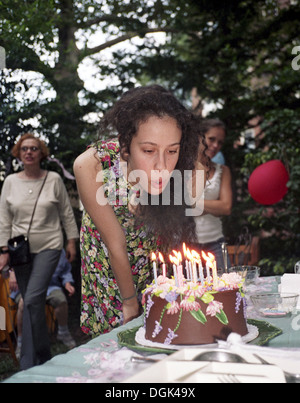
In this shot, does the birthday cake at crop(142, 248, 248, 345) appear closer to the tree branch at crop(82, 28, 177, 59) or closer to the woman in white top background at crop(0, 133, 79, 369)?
the woman in white top background at crop(0, 133, 79, 369)

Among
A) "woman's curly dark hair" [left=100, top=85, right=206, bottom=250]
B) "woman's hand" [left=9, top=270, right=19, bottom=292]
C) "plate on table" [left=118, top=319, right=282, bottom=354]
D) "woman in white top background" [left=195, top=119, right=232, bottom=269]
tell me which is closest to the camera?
"plate on table" [left=118, top=319, right=282, bottom=354]

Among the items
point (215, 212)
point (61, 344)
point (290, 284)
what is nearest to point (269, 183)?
point (215, 212)

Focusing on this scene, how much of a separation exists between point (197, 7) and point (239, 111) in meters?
1.48

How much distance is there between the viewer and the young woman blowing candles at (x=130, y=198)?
1648mm

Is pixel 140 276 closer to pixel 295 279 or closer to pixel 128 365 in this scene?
pixel 295 279

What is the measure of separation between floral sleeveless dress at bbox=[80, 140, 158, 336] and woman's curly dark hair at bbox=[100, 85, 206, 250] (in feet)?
0.16

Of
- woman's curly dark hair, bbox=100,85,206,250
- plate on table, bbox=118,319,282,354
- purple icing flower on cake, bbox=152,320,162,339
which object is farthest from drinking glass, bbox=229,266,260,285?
purple icing flower on cake, bbox=152,320,162,339

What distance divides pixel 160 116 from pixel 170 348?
766mm

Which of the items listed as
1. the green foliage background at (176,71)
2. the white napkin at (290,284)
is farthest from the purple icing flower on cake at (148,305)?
the green foliage background at (176,71)

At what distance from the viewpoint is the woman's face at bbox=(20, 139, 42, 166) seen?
3989 mm

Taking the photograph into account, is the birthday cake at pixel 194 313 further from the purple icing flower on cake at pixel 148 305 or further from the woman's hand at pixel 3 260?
the woman's hand at pixel 3 260

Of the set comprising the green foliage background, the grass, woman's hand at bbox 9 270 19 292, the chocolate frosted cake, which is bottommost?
the grass

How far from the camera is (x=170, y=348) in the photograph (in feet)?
3.93

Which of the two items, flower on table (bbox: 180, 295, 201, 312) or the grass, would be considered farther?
the grass
